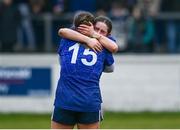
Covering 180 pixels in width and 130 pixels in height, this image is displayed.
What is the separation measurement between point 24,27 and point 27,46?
0.45 metres

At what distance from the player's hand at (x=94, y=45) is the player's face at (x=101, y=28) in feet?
0.75

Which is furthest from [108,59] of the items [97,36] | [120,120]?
[120,120]

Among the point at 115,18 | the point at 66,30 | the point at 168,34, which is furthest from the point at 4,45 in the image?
the point at 66,30

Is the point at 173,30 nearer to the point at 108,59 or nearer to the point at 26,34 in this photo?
the point at 26,34

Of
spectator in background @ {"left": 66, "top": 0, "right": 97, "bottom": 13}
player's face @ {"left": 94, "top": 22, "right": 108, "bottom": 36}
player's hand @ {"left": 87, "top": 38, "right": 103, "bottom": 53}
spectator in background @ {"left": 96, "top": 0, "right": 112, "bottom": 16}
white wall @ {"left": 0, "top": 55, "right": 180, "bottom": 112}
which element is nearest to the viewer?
player's hand @ {"left": 87, "top": 38, "right": 103, "bottom": 53}

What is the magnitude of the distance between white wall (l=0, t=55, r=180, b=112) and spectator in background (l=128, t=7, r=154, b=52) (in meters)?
0.34

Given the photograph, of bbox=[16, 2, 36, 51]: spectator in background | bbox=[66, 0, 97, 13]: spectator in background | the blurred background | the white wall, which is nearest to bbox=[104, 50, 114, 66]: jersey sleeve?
the blurred background

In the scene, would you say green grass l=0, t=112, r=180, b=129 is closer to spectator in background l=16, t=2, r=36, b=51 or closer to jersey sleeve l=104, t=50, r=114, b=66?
spectator in background l=16, t=2, r=36, b=51

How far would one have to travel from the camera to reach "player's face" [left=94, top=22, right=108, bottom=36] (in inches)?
382

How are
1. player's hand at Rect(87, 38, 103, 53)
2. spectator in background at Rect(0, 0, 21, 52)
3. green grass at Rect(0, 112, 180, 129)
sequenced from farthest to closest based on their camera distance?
spectator in background at Rect(0, 0, 21, 52), green grass at Rect(0, 112, 180, 129), player's hand at Rect(87, 38, 103, 53)

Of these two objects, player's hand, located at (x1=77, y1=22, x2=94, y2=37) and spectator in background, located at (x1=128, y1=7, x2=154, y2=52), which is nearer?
player's hand, located at (x1=77, y1=22, x2=94, y2=37)

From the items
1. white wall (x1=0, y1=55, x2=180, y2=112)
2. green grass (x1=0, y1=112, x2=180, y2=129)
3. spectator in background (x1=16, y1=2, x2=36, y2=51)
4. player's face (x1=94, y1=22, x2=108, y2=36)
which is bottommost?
green grass (x1=0, y1=112, x2=180, y2=129)

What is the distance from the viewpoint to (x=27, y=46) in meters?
18.9

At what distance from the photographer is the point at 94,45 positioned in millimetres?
9500
